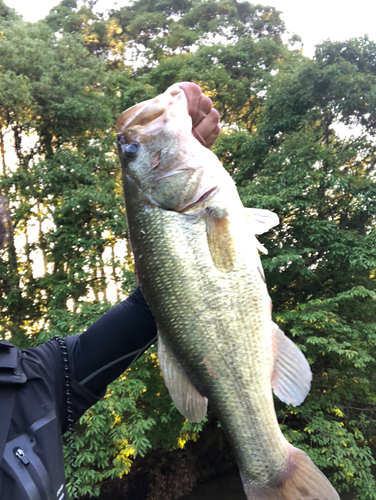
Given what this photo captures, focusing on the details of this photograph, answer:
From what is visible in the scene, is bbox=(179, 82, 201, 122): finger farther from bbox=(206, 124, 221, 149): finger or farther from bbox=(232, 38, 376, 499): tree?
bbox=(232, 38, 376, 499): tree

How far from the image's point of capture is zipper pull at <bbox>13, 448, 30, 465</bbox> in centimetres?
94

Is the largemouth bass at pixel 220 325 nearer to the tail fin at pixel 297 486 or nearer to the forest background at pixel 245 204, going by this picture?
the tail fin at pixel 297 486

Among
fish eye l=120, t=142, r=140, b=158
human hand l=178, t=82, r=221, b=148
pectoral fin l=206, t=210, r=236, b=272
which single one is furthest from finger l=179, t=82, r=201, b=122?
pectoral fin l=206, t=210, r=236, b=272

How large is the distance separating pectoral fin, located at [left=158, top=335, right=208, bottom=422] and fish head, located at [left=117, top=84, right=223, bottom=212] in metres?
0.51

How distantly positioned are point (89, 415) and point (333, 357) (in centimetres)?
470

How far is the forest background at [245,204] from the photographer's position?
586 cm

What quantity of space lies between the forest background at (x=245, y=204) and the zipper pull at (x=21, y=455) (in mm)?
4557

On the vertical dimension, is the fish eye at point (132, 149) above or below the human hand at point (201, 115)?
below

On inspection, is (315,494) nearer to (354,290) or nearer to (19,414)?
(19,414)

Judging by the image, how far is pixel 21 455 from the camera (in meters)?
0.95

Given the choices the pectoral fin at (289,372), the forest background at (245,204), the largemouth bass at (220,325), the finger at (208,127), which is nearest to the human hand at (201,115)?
the finger at (208,127)

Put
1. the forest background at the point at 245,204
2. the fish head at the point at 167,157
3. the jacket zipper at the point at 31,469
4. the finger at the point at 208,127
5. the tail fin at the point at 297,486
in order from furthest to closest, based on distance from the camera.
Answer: the forest background at the point at 245,204 → the finger at the point at 208,127 → the fish head at the point at 167,157 → the tail fin at the point at 297,486 → the jacket zipper at the point at 31,469

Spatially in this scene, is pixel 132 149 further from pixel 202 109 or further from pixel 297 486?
pixel 297 486

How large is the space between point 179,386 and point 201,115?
39.4 inches
